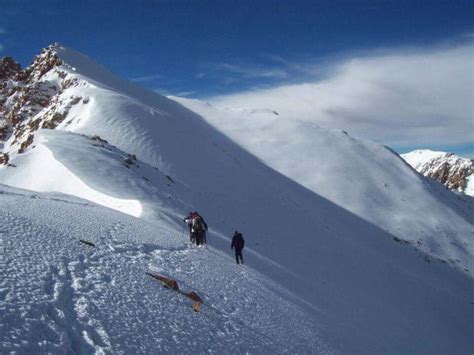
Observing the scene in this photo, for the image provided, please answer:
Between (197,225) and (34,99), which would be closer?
(197,225)

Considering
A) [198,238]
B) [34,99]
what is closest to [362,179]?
[34,99]

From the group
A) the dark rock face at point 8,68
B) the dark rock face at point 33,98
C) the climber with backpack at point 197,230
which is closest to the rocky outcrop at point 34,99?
the dark rock face at point 33,98

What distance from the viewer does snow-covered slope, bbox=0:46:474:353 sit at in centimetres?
1495

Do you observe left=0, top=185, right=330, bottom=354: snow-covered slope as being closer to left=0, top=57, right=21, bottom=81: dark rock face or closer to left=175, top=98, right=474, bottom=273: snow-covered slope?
left=175, top=98, right=474, bottom=273: snow-covered slope

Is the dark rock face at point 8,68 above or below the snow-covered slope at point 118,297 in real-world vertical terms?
above

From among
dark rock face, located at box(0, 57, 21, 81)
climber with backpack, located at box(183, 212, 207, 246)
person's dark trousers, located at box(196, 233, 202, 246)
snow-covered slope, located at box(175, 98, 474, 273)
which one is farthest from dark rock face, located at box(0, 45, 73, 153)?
person's dark trousers, located at box(196, 233, 202, 246)

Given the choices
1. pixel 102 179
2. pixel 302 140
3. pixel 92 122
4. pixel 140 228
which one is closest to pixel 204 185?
pixel 102 179

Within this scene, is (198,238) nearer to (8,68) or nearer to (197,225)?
(197,225)

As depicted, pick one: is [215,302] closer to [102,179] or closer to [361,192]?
[102,179]

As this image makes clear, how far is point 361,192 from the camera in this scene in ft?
206

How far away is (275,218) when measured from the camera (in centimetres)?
3512

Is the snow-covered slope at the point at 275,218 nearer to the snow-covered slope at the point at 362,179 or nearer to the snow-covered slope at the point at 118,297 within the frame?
the snow-covered slope at the point at 118,297

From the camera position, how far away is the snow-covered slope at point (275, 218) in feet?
49.0

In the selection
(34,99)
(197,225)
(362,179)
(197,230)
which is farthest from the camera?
(362,179)
